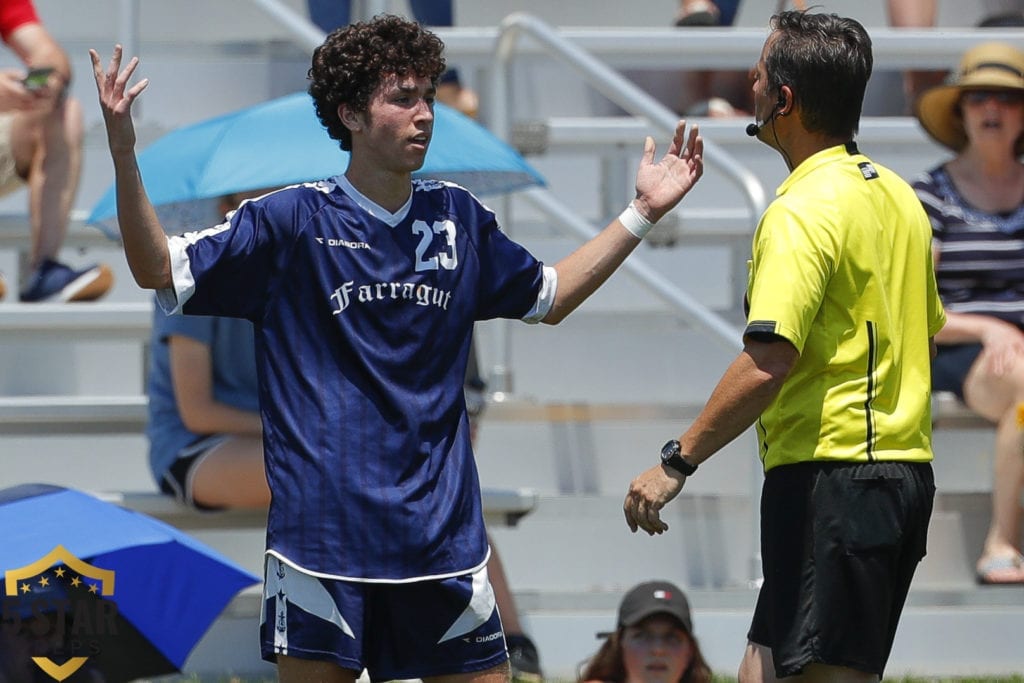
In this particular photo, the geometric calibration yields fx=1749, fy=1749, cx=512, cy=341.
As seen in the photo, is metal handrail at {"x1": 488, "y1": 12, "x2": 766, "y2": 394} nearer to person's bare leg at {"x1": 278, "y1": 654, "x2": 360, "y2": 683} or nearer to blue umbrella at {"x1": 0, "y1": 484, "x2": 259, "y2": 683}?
blue umbrella at {"x1": 0, "y1": 484, "x2": 259, "y2": 683}

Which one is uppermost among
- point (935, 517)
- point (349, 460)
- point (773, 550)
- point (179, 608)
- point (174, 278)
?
point (174, 278)

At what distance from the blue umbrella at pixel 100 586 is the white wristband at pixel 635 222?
1153mm

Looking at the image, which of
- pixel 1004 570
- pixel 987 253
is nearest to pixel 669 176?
pixel 1004 570

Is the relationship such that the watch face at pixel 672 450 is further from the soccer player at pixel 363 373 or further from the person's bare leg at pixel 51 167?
the person's bare leg at pixel 51 167

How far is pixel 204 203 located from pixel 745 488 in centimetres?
198

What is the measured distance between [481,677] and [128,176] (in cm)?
105

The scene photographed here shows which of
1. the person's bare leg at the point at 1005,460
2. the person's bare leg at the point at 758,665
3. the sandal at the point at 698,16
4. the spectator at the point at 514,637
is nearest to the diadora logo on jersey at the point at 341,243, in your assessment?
the person's bare leg at the point at 758,665

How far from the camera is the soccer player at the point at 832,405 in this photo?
10.6 feet

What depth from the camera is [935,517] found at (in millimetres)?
5520

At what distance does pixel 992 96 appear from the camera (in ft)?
19.7

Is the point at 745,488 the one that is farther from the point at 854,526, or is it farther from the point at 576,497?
the point at 854,526

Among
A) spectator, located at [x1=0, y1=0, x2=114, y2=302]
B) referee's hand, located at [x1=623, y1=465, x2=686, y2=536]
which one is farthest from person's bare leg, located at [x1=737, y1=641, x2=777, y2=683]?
spectator, located at [x1=0, y1=0, x2=114, y2=302]

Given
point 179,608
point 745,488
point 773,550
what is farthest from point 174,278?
point 745,488

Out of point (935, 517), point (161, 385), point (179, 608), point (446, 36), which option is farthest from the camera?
point (446, 36)
